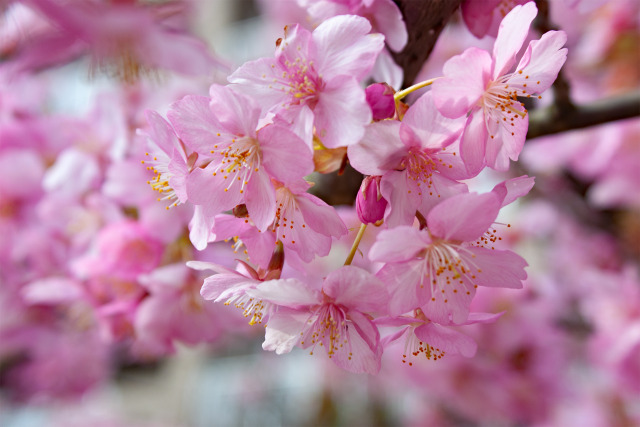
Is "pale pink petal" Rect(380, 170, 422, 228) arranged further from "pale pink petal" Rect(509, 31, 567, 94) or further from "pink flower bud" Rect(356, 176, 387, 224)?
"pale pink petal" Rect(509, 31, 567, 94)

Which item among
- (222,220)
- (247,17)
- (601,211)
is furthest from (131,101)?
(247,17)

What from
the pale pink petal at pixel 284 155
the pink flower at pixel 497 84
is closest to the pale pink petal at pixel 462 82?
the pink flower at pixel 497 84

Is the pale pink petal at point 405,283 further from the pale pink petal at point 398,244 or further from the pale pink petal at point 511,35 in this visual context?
the pale pink petal at point 511,35

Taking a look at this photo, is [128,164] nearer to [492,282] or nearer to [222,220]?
[222,220]

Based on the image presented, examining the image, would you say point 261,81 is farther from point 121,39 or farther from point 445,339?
point 445,339

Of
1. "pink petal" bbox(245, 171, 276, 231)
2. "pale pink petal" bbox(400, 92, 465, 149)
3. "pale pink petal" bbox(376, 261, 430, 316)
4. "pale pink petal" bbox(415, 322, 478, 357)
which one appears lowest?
"pale pink petal" bbox(415, 322, 478, 357)

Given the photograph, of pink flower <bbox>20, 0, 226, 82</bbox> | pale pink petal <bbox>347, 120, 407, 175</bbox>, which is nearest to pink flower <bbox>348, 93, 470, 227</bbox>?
pale pink petal <bbox>347, 120, 407, 175</bbox>

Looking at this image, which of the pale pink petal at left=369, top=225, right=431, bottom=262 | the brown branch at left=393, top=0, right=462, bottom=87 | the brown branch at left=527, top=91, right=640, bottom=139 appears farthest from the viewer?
the brown branch at left=527, top=91, right=640, bottom=139
